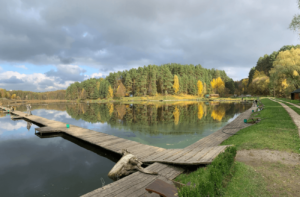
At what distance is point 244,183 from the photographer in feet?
17.5

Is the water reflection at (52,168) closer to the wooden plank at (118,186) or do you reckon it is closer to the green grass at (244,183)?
the wooden plank at (118,186)

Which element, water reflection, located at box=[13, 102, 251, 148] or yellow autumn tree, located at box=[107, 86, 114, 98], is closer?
water reflection, located at box=[13, 102, 251, 148]

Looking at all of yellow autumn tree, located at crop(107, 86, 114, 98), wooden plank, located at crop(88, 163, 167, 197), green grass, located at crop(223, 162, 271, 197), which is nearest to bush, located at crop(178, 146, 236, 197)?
green grass, located at crop(223, 162, 271, 197)

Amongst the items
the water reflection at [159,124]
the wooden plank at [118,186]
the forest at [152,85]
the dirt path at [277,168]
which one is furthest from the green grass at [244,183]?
the forest at [152,85]

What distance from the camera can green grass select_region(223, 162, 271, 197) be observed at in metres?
4.86

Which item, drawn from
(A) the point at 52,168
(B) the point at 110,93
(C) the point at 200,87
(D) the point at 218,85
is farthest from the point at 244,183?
(D) the point at 218,85

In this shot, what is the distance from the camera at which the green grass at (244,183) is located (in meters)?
4.86

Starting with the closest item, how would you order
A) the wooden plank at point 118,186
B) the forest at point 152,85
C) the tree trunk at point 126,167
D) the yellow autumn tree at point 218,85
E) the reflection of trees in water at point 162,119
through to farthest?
the wooden plank at point 118,186, the tree trunk at point 126,167, the reflection of trees in water at point 162,119, the forest at point 152,85, the yellow autumn tree at point 218,85

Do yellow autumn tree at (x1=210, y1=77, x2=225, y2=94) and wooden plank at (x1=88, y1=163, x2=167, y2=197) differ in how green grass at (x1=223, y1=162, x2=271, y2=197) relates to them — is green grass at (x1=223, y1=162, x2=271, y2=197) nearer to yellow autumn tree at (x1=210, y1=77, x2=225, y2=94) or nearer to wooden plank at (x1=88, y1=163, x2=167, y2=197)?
wooden plank at (x1=88, y1=163, x2=167, y2=197)

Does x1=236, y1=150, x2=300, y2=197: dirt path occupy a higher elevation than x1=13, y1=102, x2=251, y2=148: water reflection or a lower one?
higher

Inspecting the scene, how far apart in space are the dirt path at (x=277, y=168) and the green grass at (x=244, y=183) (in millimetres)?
Answer: 210

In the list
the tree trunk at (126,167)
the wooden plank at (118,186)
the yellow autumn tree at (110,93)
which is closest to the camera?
the wooden plank at (118,186)

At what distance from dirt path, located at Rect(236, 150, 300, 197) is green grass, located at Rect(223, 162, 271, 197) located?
21 cm

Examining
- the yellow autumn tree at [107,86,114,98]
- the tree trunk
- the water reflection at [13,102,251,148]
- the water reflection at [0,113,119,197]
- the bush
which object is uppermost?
the yellow autumn tree at [107,86,114,98]
